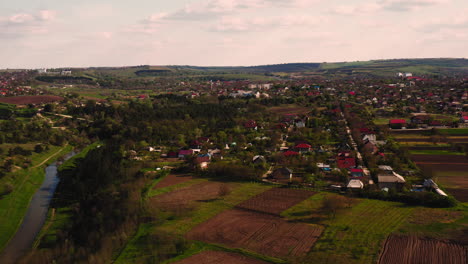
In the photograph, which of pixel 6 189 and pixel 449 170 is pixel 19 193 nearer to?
pixel 6 189

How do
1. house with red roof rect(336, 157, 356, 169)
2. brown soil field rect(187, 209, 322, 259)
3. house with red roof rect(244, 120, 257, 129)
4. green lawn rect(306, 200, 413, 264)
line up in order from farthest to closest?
house with red roof rect(244, 120, 257, 129) < house with red roof rect(336, 157, 356, 169) < brown soil field rect(187, 209, 322, 259) < green lawn rect(306, 200, 413, 264)

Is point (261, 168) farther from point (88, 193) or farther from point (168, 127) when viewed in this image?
point (168, 127)

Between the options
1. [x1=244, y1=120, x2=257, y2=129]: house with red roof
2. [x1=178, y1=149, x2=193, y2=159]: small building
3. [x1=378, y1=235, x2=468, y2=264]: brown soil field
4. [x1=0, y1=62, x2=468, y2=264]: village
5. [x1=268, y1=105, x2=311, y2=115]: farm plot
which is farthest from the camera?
[x1=268, y1=105, x2=311, y2=115]: farm plot

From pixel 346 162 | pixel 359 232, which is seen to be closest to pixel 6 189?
pixel 359 232

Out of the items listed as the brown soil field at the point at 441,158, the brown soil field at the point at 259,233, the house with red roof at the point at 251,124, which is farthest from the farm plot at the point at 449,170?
the house with red roof at the point at 251,124

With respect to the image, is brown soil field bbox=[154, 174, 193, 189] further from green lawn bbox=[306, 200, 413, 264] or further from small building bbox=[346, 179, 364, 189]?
green lawn bbox=[306, 200, 413, 264]

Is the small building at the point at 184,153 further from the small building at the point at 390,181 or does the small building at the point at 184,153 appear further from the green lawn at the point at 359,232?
the green lawn at the point at 359,232

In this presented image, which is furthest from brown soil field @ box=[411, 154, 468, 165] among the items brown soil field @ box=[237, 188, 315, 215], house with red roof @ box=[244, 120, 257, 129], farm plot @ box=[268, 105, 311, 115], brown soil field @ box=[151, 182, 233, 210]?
farm plot @ box=[268, 105, 311, 115]
